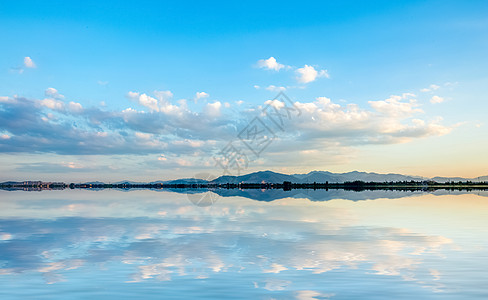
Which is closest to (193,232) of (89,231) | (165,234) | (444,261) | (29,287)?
(165,234)

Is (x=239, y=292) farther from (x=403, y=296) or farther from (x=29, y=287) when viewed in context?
(x=29, y=287)

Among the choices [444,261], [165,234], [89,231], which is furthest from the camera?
[89,231]

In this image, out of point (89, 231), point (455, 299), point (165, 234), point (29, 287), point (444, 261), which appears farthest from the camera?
point (89, 231)

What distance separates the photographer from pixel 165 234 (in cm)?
3089

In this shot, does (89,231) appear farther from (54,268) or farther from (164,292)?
(164,292)

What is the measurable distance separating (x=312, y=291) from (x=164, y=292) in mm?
6080

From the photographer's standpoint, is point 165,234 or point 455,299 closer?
point 455,299

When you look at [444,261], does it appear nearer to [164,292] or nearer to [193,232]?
[164,292]

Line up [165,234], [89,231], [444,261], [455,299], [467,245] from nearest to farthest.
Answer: [455,299] → [444,261] → [467,245] → [165,234] → [89,231]

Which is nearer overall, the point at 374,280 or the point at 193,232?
the point at 374,280

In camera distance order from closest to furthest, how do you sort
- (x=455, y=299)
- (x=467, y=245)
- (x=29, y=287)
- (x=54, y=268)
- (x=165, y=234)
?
(x=455, y=299)
(x=29, y=287)
(x=54, y=268)
(x=467, y=245)
(x=165, y=234)

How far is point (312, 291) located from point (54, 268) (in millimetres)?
13320

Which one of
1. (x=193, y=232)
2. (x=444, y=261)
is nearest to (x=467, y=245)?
(x=444, y=261)

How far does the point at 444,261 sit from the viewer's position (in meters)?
20.5
